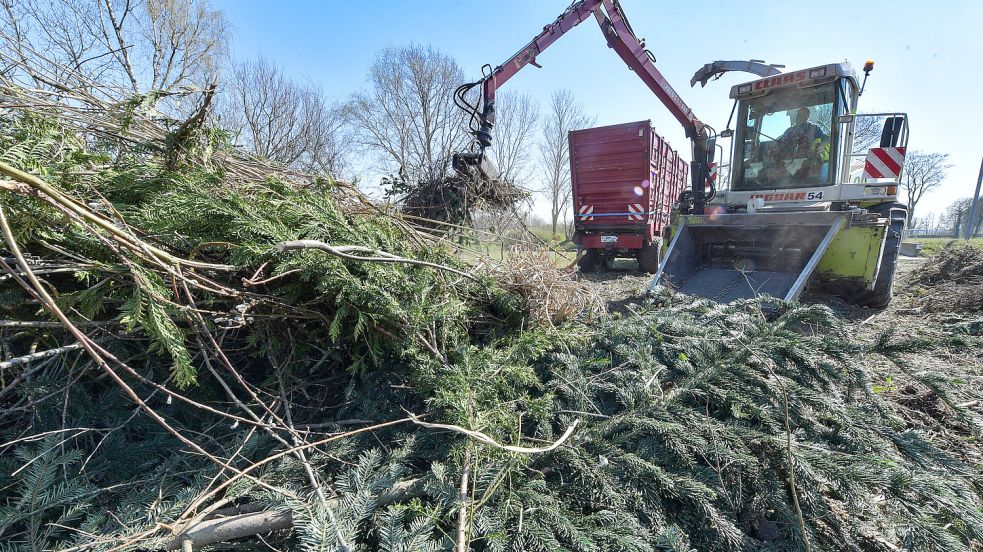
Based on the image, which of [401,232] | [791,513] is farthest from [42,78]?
[791,513]

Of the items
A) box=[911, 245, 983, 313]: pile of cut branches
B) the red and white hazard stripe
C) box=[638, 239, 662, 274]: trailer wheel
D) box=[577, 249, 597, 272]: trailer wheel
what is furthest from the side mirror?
box=[577, 249, 597, 272]: trailer wheel

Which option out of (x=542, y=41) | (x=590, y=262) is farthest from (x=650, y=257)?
(x=542, y=41)

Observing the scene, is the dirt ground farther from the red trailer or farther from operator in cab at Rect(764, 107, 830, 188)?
the red trailer

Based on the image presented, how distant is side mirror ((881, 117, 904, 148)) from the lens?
4434 millimetres

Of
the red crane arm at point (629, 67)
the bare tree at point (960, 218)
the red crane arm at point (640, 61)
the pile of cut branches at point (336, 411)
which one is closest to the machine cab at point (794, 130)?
the red crane arm at point (629, 67)

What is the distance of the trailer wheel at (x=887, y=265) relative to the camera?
4.29 meters

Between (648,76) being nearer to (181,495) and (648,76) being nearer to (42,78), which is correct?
(42,78)

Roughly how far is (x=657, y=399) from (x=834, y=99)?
5.60m

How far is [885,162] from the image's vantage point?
15.2 ft

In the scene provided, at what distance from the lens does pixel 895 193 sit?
4.56 meters

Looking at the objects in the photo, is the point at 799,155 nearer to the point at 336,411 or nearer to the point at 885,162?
the point at 885,162

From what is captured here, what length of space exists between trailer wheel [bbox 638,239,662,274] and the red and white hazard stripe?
3480 mm

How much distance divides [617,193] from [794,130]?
3.37 m

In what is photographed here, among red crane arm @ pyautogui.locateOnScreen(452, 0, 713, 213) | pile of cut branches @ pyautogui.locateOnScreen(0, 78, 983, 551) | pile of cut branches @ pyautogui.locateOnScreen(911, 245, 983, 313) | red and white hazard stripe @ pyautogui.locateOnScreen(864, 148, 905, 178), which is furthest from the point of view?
red crane arm @ pyautogui.locateOnScreen(452, 0, 713, 213)
